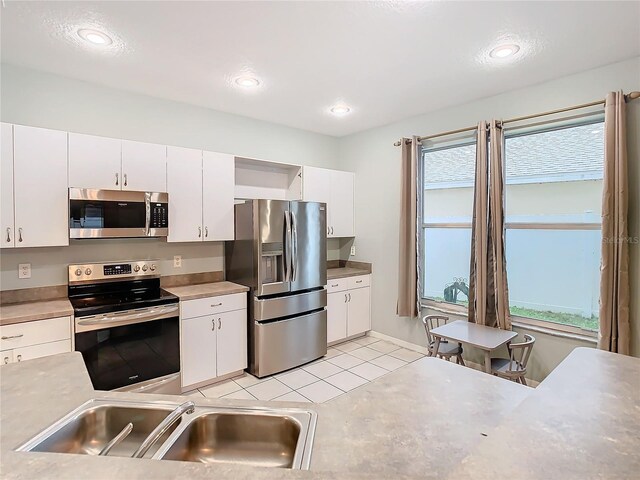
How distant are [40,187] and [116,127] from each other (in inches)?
35.5

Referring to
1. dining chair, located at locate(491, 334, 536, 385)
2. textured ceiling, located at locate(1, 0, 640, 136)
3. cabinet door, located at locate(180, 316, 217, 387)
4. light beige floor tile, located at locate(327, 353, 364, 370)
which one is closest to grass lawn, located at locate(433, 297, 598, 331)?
dining chair, located at locate(491, 334, 536, 385)

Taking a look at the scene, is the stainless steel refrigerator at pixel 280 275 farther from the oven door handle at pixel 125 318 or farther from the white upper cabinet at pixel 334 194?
the oven door handle at pixel 125 318

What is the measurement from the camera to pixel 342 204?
4.66 metres

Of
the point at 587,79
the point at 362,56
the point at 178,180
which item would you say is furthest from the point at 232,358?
the point at 587,79

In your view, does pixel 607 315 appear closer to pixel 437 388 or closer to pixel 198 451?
pixel 437 388

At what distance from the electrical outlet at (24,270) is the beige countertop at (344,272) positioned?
9.43 ft

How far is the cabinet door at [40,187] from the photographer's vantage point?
2.53m

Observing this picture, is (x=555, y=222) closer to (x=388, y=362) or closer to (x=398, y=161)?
(x=398, y=161)

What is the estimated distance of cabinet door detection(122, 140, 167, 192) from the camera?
298 centimetres

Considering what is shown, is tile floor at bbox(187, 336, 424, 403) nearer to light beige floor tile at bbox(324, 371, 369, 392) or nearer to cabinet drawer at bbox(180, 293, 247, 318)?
light beige floor tile at bbox(324, 371, 369, 392)

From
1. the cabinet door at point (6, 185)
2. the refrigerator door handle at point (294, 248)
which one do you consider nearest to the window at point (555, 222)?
the refrigerator door handle at point (294, 248)

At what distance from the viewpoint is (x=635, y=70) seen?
2592mm

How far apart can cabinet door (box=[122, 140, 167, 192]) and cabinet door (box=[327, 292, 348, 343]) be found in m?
2.28

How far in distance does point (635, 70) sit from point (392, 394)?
10.2ft
